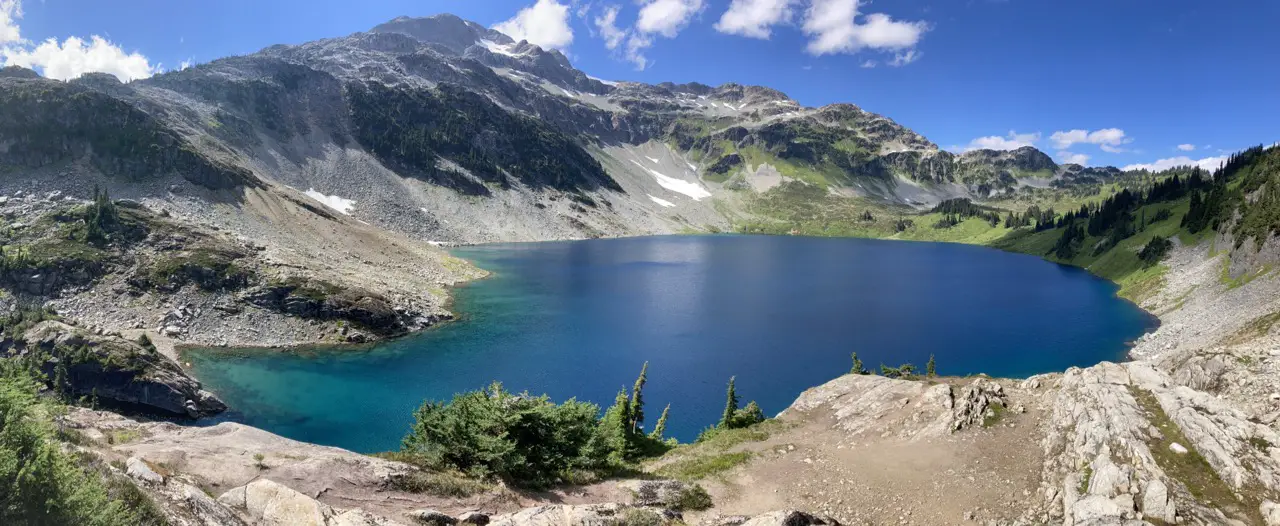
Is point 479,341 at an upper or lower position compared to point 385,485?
lower

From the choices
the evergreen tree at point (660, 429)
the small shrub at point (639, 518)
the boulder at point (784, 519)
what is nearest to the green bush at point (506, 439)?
the small shrub at point (639, 518)

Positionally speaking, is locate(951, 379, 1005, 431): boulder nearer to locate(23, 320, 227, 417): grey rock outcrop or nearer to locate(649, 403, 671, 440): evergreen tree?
locate(649, 403, 671, 440): evergreen tree

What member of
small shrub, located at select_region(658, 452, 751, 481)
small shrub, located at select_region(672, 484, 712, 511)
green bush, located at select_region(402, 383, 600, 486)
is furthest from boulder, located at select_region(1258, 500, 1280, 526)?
green bush, located at select_region(402, 383, 600, 486)

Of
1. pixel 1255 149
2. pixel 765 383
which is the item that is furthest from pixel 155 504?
pixel 1255 149

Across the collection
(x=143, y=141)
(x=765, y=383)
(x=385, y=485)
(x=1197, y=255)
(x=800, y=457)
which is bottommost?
(x=765, y=383)

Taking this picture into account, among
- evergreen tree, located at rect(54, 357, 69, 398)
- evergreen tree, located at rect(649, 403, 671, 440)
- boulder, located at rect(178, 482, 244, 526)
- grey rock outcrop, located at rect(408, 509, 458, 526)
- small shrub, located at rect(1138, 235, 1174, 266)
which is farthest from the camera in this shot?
small shrub, located at rect(1138, 235, 1174, 266)

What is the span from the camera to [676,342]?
70250 mm

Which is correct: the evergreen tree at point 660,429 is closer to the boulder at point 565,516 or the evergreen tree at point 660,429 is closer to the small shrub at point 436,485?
the small shrub at point 436,485

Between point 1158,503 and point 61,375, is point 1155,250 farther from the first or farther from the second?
point 61,375

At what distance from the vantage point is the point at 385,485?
16.8 meters

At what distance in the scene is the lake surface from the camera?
5003cm

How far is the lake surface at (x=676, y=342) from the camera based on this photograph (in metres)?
50.0

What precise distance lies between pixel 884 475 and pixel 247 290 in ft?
238

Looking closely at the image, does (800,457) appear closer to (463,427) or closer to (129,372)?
(463,427)
